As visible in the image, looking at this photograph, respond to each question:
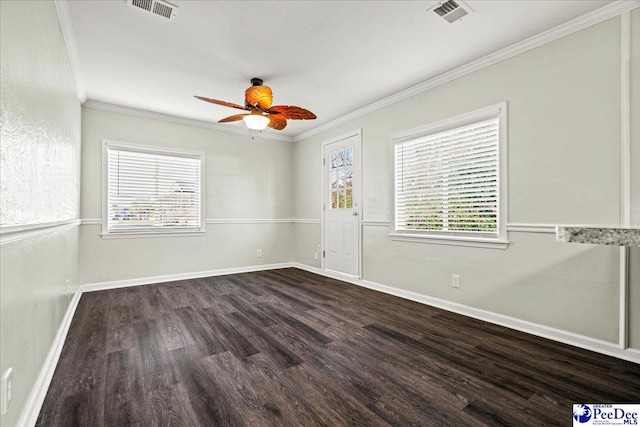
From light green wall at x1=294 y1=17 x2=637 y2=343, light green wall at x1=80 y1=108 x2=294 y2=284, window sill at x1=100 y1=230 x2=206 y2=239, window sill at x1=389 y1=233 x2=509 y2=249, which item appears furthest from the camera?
window sill at x1=100 y1=230 x2=206 y2=239

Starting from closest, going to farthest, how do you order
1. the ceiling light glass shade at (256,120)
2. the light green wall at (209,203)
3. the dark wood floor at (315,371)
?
the dark wood floor at (315,371) → the ceiling light glass shade at (256,120) → the light green wall at (209,203)

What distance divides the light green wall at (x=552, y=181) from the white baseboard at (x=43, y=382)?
3349 mm

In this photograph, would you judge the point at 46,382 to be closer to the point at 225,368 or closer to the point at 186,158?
the point at 225,368

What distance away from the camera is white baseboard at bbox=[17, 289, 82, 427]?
4.69 ft

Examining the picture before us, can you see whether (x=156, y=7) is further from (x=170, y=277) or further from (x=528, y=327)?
(x=528, y=327)

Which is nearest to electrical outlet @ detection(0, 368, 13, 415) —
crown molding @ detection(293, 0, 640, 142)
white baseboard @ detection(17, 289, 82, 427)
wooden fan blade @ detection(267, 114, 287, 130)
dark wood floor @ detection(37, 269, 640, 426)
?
white baseboard @ detection(17, 289, 82, 427)

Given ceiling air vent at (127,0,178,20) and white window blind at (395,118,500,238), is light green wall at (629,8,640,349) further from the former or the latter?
ceiling air vent at (127,0,178,20)

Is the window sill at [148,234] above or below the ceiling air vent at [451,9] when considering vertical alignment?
below

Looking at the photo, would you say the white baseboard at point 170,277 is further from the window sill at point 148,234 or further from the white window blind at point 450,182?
the white window blind at point 450,182

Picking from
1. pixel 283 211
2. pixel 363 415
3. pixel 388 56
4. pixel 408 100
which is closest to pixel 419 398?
pixel 363 415

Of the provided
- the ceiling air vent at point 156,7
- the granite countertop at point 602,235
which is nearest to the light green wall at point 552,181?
the granite countertop at point 602,235

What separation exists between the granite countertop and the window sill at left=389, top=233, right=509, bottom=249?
0.96 metres

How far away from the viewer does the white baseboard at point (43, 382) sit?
4.69 ft

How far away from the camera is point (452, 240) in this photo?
3242 mm
